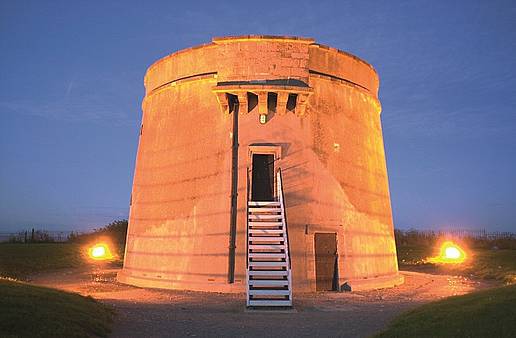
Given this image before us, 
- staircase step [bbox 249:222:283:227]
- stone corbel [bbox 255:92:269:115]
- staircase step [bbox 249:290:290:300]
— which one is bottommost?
staircase step [bbox 249:290:290:300]

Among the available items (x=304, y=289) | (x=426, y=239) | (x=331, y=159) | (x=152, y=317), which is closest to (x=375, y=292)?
(x=304, y=289)

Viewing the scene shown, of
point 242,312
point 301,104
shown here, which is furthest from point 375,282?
point 242,312

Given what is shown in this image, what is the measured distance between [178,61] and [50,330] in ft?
42.5

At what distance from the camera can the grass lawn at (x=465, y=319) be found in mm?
7805

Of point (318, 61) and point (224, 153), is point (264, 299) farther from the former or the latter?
point (318, 61)

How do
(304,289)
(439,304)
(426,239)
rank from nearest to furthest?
(439,304) < (304,289) < (426,239)

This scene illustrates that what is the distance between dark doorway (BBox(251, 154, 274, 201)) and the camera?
1861 cm

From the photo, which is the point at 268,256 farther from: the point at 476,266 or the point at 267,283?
the point at 476,266

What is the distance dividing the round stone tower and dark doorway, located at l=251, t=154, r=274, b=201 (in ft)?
0.14

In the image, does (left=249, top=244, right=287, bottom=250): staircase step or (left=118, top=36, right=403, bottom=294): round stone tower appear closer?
(left=249, top=244, right=287, bottom=250): staircase step

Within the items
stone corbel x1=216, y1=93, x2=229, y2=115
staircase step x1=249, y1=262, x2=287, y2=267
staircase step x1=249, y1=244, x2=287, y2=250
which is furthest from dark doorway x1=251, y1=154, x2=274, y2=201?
staircase step x1=249, y1=262, x2=287, y2=267

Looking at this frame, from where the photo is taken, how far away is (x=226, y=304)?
43.2ft

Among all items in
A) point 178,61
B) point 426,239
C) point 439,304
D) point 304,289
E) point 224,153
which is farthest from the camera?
point 426,239

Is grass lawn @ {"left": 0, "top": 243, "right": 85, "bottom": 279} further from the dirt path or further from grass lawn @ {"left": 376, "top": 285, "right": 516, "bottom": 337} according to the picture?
grass lawn @ {"left": 376, "top": 285, "right": 516, "bottom": 337}
